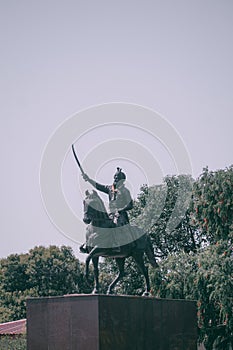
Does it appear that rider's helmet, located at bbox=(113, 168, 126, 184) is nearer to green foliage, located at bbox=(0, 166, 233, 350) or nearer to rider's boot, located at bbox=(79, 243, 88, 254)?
rider's boot, located at bbox=(79, 243, 88, 254)

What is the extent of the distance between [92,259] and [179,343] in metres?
2.92

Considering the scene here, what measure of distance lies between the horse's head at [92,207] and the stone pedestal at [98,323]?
202 centimetres

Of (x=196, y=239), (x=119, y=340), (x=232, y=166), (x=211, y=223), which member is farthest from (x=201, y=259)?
(x=119, y=340)

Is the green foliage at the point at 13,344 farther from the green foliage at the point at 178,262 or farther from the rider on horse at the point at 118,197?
the rider on horse at the point at 118,197

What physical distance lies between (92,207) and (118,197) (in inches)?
49.8

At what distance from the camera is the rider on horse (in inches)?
792

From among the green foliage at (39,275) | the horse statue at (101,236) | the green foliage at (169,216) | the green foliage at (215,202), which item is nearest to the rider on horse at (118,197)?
the horse statue at (101,236)

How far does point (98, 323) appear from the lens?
17.2 m

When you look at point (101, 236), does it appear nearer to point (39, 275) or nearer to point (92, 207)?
point (92, 207)

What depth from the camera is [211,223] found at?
110ft

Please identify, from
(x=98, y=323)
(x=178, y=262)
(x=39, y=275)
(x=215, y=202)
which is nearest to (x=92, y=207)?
(x=98, y=323)

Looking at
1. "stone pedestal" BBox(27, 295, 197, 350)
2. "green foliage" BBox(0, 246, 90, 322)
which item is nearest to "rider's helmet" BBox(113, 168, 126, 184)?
"stone pedestal" BBox(27, 295, 197, 350)

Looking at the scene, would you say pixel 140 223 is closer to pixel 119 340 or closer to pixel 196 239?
pixel 196 239

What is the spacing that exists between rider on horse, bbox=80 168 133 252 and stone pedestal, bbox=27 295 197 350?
2.06 m
